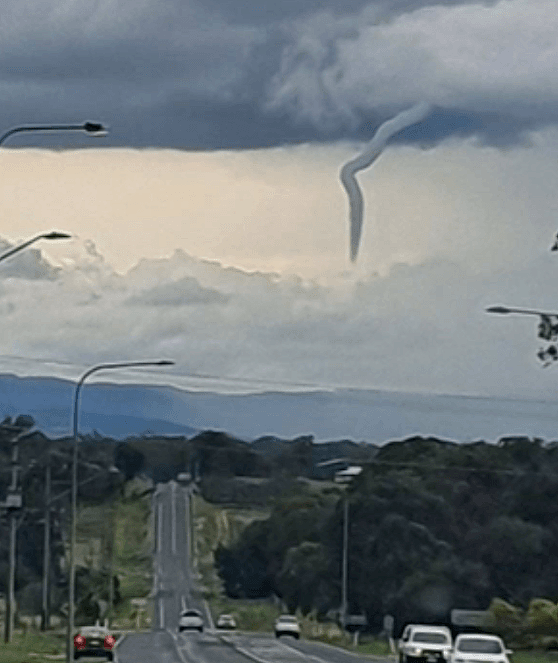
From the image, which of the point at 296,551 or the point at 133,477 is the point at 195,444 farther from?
the point at 296,551

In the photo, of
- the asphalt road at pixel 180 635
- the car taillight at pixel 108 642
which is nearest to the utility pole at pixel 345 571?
the asphalt road at pixel 180 635

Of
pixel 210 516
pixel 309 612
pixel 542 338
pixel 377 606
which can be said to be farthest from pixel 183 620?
pixel 542 338

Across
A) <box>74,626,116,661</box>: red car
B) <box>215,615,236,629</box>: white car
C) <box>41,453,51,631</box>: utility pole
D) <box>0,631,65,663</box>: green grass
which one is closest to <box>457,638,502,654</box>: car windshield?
<box>0,631,65,663</box>: green grass

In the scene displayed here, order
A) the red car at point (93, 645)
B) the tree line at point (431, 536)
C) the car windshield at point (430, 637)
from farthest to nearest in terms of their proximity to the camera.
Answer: the tree line at point (431, 536), the red car at point (93, 645), the car windshield at point (430, 637)

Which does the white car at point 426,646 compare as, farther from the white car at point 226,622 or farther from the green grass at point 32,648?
the white car at point 226,622

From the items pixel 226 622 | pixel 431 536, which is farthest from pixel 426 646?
pixel 226 622

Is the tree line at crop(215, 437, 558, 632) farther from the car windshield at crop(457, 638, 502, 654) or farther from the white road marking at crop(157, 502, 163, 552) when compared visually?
the car windshield at crop(457, 638, 502, 654)

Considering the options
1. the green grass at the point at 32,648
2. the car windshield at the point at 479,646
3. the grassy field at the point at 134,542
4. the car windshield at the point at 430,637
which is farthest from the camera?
the grassy field at the point at 134,542
